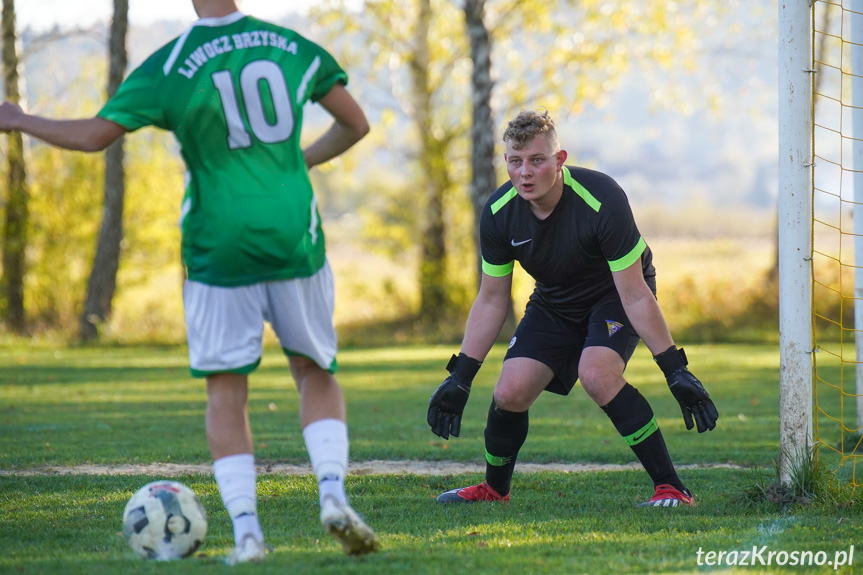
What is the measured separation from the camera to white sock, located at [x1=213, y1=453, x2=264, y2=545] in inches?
136

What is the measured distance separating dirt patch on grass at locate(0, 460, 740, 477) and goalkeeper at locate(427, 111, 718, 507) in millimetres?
1171

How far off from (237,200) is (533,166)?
5.93ft

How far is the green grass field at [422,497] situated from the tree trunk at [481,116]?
8203 millimetres

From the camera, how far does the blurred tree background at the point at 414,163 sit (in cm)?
2073

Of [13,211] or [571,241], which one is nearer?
[571,241]

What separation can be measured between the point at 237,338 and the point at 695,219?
106 meters

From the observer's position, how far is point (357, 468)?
6328 millimetres

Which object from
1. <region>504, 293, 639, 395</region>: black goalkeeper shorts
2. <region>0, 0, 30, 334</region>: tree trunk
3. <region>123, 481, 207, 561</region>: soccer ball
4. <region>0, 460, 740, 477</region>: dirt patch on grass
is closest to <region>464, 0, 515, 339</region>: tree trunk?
<region>0, 0, 30, 334</region>: tree trunk

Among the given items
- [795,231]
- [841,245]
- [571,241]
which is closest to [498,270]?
[571,241]

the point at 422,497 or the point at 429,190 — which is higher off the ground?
the point at 429,190

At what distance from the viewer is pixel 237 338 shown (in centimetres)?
348

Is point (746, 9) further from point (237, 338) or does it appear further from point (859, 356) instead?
point (237, 338)

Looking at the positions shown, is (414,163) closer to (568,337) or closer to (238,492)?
(568,337)

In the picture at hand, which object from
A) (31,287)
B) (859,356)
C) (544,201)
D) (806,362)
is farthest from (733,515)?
(31,287)
